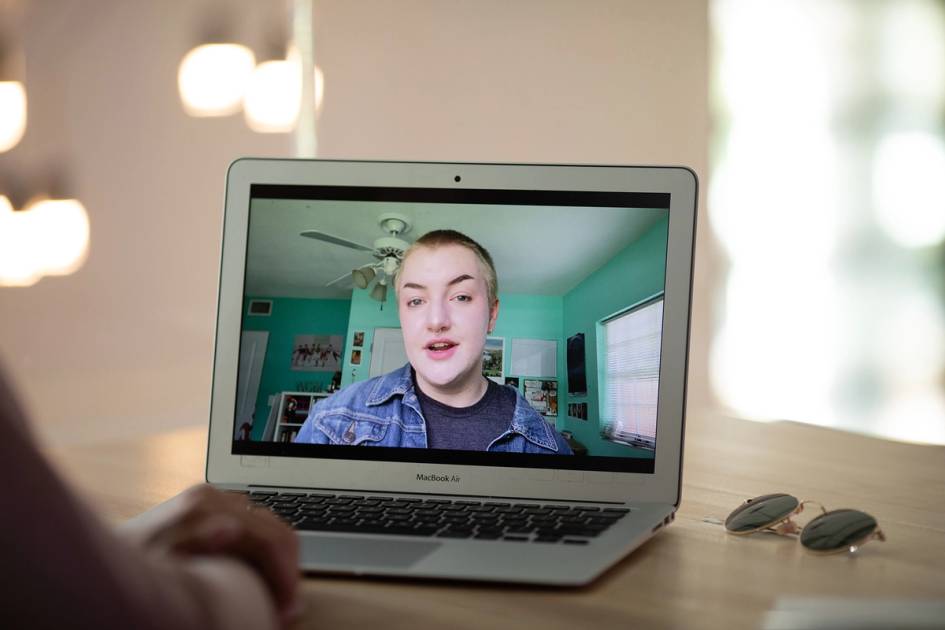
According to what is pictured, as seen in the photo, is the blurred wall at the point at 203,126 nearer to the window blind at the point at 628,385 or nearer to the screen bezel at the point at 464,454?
the screen bezel at the point at 464,454

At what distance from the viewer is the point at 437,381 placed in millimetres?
929

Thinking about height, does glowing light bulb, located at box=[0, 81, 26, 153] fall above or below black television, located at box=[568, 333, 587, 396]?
above

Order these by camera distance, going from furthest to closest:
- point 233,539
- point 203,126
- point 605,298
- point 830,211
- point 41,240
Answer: point 830,211, point 203,126, point 41,240, point 605,298, point 233,539

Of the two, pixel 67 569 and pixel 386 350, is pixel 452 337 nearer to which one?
pixel 386 350

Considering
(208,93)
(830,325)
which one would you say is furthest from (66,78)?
(830,325)

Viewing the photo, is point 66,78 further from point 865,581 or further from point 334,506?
point 865,581

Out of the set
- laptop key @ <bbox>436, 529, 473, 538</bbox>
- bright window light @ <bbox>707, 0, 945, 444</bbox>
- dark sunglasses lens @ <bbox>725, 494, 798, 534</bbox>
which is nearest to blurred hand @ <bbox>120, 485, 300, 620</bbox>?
laptop key @ <bbox>436, 529, 473, 538</bbox>

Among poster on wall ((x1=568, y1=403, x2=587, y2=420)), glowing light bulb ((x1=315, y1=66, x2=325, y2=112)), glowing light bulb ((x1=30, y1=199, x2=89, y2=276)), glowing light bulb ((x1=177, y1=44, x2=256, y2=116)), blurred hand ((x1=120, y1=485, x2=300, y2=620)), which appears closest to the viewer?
blurred hand ((x1=120, y1=485, x2=300, y2=620))

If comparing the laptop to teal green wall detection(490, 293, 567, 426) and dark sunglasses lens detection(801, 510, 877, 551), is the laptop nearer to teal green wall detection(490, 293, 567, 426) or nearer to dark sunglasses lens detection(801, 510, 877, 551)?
teal green wall detection(490, 293, 567, 426)

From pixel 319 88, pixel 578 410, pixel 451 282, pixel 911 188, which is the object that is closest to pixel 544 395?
pixel 578 410

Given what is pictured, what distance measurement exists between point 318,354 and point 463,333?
0.50 feet

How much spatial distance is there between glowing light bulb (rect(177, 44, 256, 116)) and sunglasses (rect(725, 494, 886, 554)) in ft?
9.99

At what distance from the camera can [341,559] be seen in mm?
683

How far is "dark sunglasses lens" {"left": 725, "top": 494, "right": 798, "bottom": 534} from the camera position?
→ 854mm
